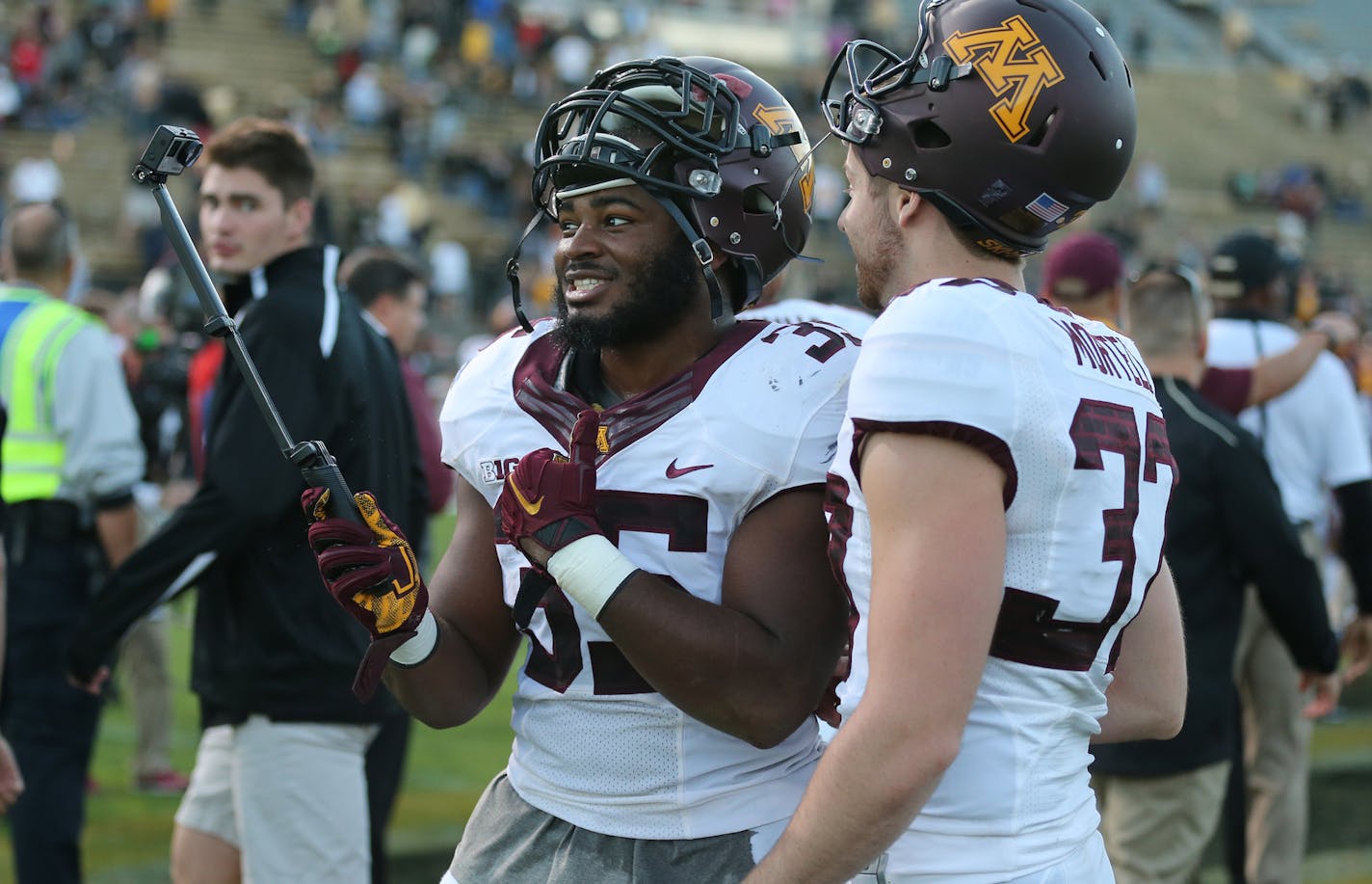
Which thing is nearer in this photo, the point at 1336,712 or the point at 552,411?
the point at 552,411

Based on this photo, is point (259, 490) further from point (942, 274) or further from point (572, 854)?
point (942, 274)

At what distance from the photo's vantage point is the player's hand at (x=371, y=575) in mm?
2166

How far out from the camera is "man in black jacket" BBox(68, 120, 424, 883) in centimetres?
356

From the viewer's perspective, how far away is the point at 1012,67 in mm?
2027

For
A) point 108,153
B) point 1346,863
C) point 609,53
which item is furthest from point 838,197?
point 1346,863

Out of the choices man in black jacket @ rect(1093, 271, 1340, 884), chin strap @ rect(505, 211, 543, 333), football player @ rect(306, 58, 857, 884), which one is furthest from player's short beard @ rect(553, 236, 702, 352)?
man in black jacket @ rect(1093, 271, 1340, 884)

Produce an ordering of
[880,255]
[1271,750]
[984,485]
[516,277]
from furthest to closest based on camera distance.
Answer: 1. [1271,750]
2. [516,277]
3. [880,255]
4. [984,485]

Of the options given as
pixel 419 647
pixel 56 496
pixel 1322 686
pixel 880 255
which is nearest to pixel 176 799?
pixel 56 496

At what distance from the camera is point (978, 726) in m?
1.92

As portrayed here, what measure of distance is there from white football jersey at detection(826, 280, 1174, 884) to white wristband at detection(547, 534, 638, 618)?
291 mm

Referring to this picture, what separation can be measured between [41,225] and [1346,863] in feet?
17.1

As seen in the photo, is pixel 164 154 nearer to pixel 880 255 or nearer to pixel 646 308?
pixel 646 308

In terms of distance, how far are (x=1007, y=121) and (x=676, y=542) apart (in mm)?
707

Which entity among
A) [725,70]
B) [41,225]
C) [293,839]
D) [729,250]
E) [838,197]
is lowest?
[838,197]
